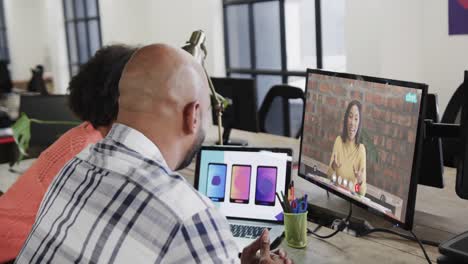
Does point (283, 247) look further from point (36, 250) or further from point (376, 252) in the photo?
point (36, 250)

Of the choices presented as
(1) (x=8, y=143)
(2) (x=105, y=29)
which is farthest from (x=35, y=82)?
(1) (x=8, y=143)

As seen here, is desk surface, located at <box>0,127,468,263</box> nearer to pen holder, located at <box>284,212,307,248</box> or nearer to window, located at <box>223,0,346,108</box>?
pen holder, located at <box>284,212,307,248</box>

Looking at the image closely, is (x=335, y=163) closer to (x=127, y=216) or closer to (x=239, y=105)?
(x=127, y=216)

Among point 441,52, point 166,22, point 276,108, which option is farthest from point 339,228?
point 166,22

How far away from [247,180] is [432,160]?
56cm

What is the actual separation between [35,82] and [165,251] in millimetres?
6971

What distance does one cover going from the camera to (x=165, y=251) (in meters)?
0.86

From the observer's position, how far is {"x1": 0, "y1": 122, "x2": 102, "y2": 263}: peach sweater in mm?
1700

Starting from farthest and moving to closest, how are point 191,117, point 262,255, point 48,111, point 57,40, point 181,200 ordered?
1. point 57,40
2. point 48,111
3. point 262,255
4. point 191,117
5. point 181,200

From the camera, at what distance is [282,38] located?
504 cm

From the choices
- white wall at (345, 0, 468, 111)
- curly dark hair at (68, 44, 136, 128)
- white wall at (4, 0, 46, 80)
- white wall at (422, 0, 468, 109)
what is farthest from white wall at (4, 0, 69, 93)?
curly dark hair at (68, 44, 136, 128)

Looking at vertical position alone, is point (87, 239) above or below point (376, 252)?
above

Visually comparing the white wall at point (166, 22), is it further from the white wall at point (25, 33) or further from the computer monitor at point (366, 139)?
the computer monitor at point (366, 139)

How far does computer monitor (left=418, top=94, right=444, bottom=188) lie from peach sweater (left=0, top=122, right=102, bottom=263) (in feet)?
3.37
